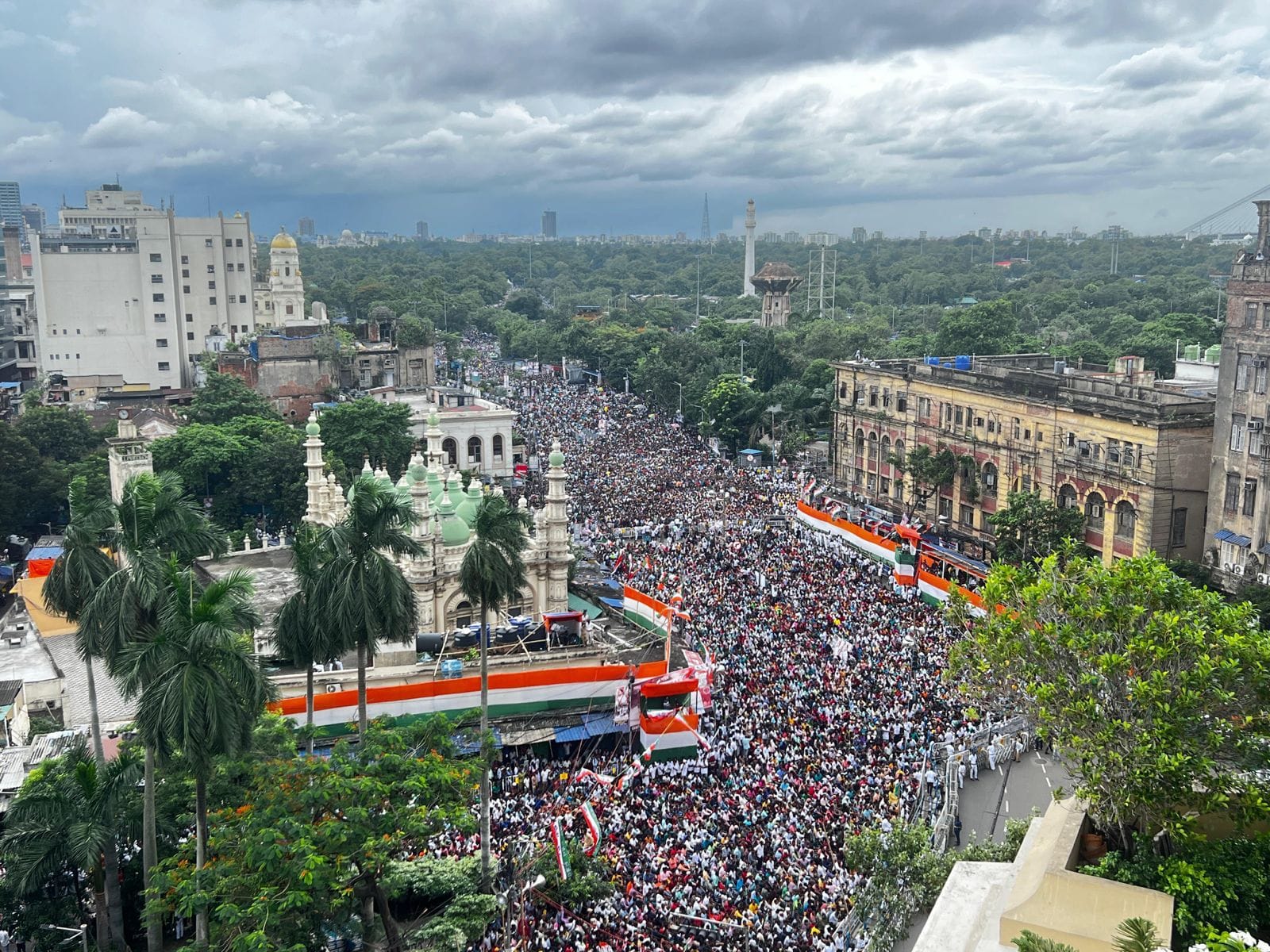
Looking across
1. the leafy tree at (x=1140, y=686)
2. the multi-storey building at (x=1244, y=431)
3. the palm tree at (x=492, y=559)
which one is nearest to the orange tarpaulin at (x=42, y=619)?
the palm tree at (x=492, y=559)

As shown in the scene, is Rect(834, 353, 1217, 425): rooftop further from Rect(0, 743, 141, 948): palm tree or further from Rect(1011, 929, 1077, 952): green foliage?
Rect(0, 743, 141, 948): palm tree

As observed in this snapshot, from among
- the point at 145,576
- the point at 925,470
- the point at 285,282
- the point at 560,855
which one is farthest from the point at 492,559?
the point at 285,282

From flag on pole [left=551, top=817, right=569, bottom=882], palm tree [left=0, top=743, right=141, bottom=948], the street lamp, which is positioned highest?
palm tree [left=0, top=743, right=141, bottom=948]

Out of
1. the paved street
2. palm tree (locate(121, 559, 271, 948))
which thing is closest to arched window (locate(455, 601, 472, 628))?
the paved street

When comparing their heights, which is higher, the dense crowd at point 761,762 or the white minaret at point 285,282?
the white minaret at point 285,282

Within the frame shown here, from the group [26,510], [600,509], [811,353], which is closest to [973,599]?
[600,509]

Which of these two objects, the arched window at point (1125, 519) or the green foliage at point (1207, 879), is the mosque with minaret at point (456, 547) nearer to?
the green foliage at point (1207, 879)
